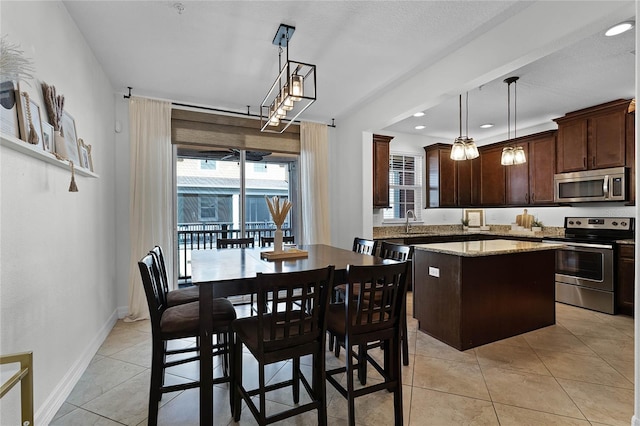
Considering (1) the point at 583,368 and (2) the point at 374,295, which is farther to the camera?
(1) the point at 583,368

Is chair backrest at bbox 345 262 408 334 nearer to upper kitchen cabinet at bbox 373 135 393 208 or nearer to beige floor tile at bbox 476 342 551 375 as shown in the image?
beige floor tile at bbox 476 342 551 375

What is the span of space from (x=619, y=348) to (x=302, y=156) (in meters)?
4.09

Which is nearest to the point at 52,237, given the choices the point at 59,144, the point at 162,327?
the point at 59,144

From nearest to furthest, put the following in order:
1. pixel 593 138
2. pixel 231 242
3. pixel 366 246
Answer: pixel 366 246 < pixel 231 242 < pixel 593 138

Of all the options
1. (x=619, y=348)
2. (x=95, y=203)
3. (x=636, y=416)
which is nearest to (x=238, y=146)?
(x=95, y=203)

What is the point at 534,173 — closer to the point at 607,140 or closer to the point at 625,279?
the point at 607,140

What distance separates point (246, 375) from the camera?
2.43 meters

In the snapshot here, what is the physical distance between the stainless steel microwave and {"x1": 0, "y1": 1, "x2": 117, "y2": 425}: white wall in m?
5.76

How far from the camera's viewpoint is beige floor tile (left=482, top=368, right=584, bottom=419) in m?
1.99

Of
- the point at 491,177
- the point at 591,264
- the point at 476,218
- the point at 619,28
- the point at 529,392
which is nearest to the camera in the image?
the point at 529,392

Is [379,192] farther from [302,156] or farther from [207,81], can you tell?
[207,81]

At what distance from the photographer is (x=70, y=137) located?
2.28 meters

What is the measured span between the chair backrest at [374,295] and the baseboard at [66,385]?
1808 mm

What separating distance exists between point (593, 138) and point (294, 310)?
4790 mm
